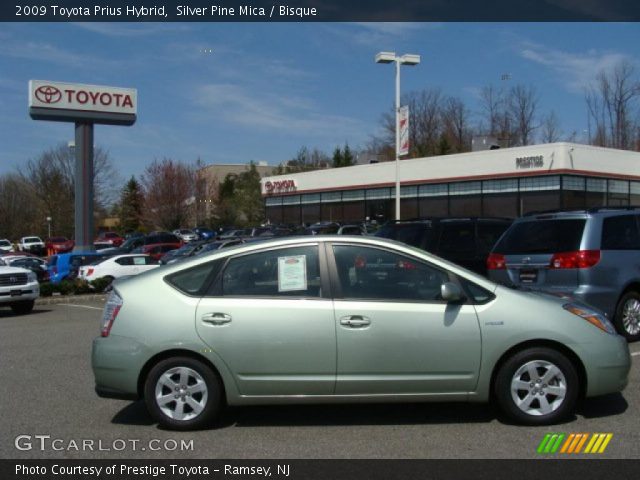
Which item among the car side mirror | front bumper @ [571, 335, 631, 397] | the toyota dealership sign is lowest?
front bumper @ [571, 335, 631, 397]

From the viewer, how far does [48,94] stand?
31281 millimetres

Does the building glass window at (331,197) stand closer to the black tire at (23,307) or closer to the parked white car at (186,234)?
the parked white car at (186,234)

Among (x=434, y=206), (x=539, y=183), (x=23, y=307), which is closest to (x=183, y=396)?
(x=23, y=307)

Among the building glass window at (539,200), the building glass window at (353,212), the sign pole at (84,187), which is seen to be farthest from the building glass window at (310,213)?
the sign pole at (84,187)

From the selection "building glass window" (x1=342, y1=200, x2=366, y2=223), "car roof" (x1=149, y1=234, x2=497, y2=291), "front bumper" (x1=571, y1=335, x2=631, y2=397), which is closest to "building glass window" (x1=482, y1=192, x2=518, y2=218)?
"building glass window" (x1=342, y1=200, x2=366, y2=223)

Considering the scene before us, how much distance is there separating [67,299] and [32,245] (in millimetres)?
39805

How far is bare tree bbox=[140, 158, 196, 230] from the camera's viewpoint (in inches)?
2518

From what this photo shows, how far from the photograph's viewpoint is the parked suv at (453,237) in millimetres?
11828

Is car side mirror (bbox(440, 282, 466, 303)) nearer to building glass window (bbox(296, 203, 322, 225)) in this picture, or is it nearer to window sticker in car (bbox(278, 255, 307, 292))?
window sticker in car (bbox(278, 255, 307, 292))

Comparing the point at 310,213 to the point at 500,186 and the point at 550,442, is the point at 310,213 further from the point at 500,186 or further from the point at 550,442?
the point at 550,442

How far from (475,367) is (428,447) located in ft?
2.61

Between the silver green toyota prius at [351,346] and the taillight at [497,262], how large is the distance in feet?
12.4

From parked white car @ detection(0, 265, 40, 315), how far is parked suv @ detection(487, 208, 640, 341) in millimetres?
11575
